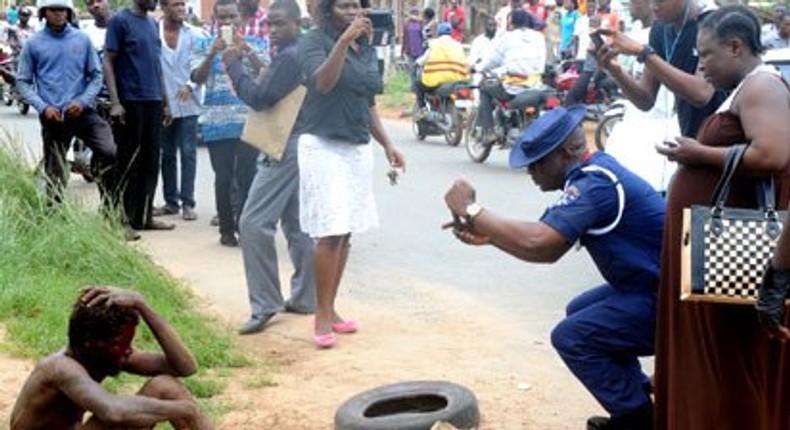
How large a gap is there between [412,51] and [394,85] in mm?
1266

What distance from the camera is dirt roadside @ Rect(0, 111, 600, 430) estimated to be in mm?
5613

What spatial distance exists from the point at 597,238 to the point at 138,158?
6.18 meters

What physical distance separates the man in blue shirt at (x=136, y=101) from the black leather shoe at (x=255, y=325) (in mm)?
3038

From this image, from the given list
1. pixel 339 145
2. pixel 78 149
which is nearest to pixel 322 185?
pixel 339 145

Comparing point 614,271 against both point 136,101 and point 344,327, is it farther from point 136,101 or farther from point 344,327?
point 136,101

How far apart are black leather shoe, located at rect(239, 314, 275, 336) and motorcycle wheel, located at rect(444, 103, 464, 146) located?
10.5 m

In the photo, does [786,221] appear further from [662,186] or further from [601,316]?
[662,186]

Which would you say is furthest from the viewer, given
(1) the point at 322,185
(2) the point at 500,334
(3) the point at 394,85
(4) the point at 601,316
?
(3) the point at 394,85

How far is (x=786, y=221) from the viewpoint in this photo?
12.5 ft

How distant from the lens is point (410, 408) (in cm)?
550

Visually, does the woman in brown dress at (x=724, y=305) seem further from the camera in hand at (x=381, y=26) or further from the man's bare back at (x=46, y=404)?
the camera in hand at (x=381, y=26)

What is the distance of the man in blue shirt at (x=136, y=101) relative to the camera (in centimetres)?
989

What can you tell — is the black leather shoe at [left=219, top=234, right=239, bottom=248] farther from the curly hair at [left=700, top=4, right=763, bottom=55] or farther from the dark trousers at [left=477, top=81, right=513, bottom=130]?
the dark trousers at [left=477, top=81, right=513, bottom=130]

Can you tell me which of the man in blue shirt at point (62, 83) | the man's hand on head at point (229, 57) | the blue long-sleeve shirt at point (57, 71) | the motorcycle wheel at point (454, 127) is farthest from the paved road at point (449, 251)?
the motorcycle wheel at point (454, 127)
